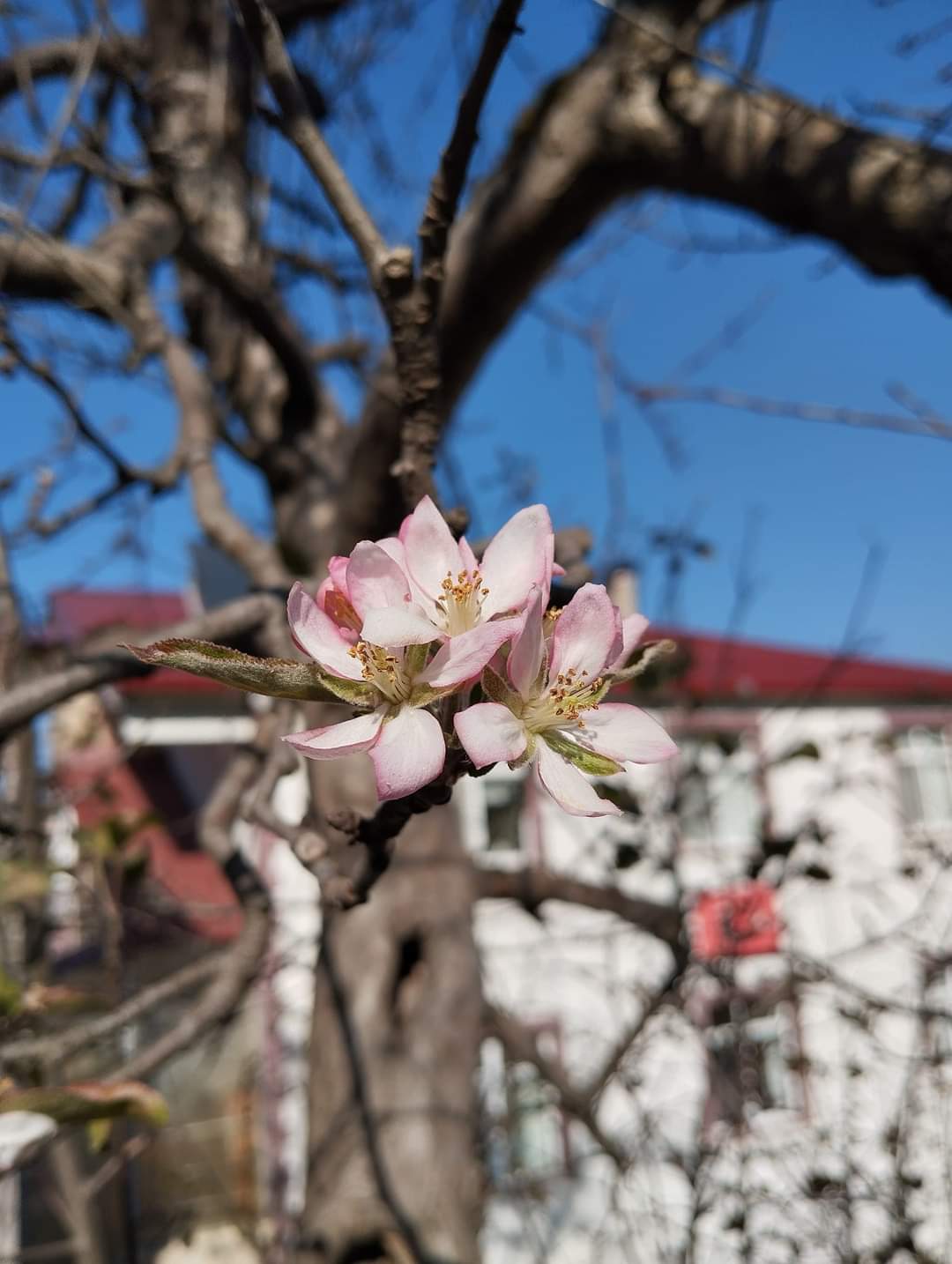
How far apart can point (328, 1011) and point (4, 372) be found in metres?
1.65

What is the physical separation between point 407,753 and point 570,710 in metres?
0.14

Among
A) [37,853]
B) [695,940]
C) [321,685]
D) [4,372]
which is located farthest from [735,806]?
[321,685]

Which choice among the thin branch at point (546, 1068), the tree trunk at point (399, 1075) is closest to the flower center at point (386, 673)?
the tree trunk at point (399, 1075)

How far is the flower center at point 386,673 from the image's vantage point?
625mm

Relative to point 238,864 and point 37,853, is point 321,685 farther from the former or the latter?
point 37,853

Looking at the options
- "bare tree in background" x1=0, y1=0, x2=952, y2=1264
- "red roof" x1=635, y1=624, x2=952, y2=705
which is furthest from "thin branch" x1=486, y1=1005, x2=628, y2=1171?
"red roof" x1=635, y1=624, x2=952, y2=705

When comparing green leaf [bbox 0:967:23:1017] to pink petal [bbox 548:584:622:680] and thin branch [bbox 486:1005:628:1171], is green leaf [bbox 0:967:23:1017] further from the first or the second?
thin branch [bbox 486:1005:628:1171]

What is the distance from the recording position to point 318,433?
2.96 meters

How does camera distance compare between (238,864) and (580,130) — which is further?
(580,130)

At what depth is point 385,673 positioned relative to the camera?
2.05 ft

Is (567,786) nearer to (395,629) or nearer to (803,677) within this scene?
(395,629)

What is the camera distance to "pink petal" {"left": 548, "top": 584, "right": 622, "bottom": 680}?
2.09 feet

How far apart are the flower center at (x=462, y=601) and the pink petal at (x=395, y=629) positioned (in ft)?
0.29

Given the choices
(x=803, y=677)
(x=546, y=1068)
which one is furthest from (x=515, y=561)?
(x=803, y=677)
